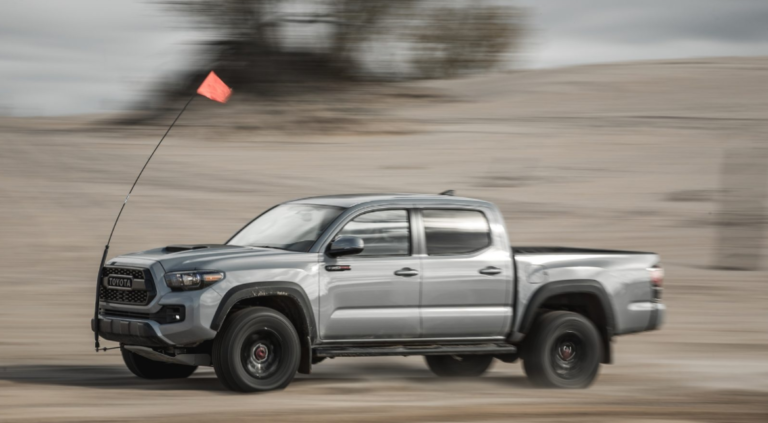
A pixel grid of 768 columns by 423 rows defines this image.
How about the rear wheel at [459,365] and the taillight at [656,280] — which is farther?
the rear wheel at [459,365]

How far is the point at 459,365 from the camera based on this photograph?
10.6 m

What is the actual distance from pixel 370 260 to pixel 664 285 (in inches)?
403

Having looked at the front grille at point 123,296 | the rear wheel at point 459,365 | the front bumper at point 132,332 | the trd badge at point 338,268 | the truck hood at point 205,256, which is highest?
the truck hood at point 205,256

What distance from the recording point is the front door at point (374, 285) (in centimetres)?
868

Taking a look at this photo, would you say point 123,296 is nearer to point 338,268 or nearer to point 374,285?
point 338,268

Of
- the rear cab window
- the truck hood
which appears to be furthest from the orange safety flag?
the rear cab window

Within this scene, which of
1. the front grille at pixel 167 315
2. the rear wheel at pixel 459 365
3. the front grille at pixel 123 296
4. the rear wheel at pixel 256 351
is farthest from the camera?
the rear wheel at pixel 459 365

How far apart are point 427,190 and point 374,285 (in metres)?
16.8

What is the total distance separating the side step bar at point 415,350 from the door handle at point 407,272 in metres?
0.58

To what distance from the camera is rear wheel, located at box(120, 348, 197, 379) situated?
30.8ft

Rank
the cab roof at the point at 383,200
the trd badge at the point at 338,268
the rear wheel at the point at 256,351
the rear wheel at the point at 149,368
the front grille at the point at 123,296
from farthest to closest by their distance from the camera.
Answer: the rear wheel at the point at 149,368 < the cab roof at the point at 383,200 < the trd badge at the point at 338,268 < the front grille at the point at 123,296 < the rear wheel at the point at 256,351

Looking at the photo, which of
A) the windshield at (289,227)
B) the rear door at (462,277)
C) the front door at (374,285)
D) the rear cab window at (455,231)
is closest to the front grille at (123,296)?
the windshield at (289,227)

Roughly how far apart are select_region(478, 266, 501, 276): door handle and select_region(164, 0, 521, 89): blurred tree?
83.1 ft

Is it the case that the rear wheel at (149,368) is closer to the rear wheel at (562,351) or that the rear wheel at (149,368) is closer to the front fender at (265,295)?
the front fender at (265,295)
